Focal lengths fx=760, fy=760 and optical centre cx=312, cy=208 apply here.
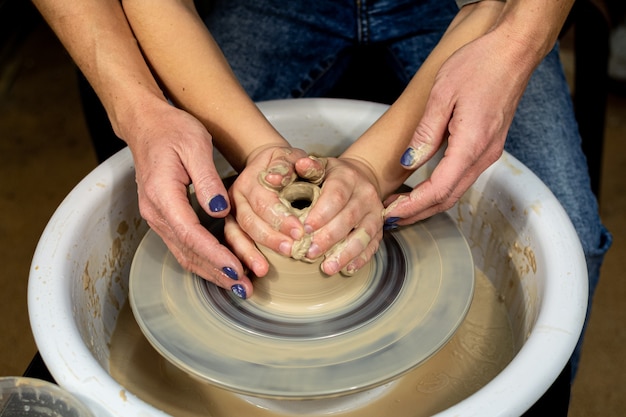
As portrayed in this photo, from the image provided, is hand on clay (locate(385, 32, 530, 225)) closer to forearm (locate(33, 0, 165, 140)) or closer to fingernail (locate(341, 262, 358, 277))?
fingernail (locate(341, 262, 358, 277))

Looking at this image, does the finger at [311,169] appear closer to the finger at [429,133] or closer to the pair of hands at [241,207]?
the pair of hands at [241,207]

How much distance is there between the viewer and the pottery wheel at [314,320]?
1.04 meters

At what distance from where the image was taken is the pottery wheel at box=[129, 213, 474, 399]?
1040 millimetres

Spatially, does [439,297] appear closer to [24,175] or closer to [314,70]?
[314,70]

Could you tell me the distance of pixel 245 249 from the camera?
110 cm

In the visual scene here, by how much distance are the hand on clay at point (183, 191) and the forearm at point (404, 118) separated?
11.0 inches

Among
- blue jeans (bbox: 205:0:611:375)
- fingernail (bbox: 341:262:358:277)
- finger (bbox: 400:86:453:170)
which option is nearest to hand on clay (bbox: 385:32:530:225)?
finger (bbox: 400:86:453:170)

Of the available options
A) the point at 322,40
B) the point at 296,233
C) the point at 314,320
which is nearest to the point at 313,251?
the point at 296,233

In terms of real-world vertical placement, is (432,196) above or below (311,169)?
below

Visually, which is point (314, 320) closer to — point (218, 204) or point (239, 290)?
point (239, 290)

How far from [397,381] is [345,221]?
31cm

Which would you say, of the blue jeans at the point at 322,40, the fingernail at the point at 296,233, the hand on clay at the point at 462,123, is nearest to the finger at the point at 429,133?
the hand on clay at the point at 462,123

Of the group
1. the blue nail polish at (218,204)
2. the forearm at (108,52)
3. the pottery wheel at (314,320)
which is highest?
the forearm at (108,52)

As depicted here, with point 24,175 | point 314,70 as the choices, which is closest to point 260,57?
point 314,70
